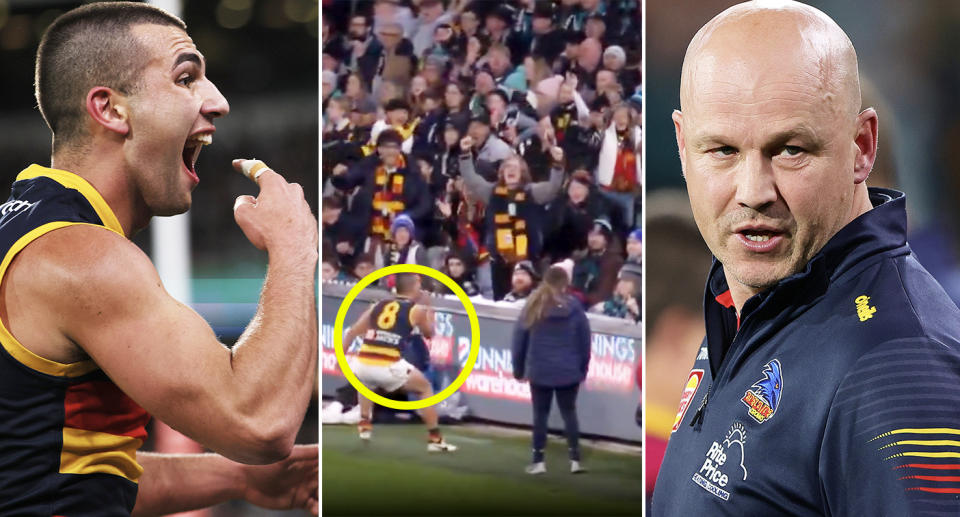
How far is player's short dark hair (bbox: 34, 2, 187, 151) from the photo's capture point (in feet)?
7.69

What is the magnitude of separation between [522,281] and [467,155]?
29.9 inches

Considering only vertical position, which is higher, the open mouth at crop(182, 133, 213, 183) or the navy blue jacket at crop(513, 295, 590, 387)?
the open mouth at crop(182, 133, 213, 183)

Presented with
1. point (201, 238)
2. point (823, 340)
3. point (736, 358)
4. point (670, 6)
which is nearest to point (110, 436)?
point (736, 358)

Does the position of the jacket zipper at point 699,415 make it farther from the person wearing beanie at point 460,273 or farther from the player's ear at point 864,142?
the person wearing beanie at point 460,273

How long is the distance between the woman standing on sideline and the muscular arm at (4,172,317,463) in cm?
277

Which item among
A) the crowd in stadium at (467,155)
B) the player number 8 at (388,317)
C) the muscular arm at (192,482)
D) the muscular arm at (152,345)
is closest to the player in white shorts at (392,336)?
the player number 8 at (388,317)

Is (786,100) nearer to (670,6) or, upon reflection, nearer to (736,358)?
(736,358)

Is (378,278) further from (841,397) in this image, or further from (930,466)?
(930,466)

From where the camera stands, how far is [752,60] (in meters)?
1.33

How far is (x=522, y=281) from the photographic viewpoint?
487 centimetres

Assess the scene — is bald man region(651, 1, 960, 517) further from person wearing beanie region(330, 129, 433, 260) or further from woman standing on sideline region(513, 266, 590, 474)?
person wearing beanie region(330, 129, 433, 260)

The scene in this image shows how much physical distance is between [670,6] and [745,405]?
3.76 m

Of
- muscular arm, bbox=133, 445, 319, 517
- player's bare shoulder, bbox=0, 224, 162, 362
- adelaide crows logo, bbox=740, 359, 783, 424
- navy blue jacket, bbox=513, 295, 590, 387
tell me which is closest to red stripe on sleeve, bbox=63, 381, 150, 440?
player's bare shoulder, bbox=0, 224, 162, 362

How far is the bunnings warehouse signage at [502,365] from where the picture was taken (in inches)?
189
